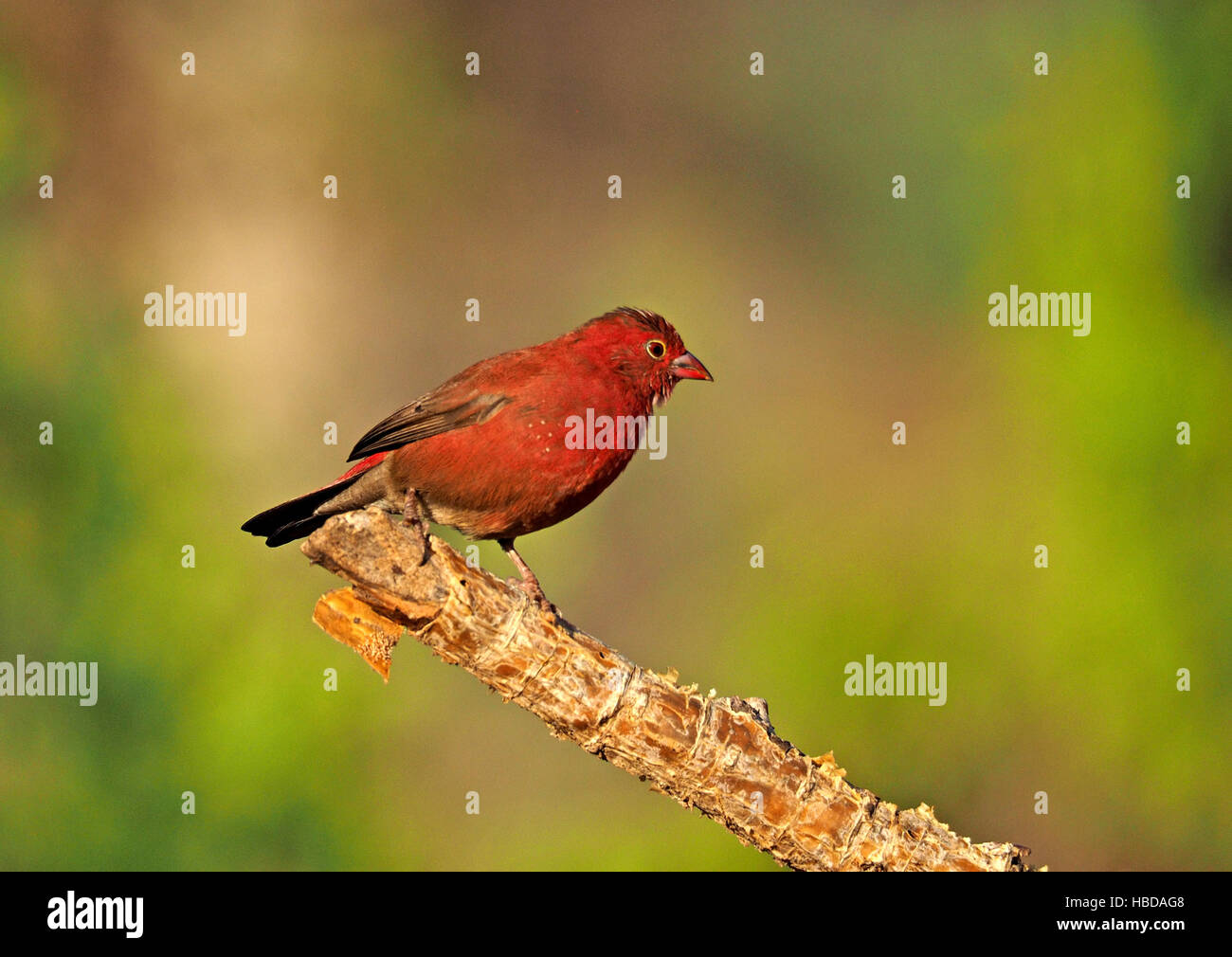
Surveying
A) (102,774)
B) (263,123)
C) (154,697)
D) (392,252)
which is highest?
(263,123)

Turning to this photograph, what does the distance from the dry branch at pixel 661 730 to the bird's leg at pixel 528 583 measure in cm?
24

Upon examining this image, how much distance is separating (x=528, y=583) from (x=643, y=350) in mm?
1190

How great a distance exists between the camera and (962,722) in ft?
26.9

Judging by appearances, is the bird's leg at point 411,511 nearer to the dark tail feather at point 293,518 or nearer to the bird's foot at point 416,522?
the bird's foot at point 416,522

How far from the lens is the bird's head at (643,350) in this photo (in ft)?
17.1

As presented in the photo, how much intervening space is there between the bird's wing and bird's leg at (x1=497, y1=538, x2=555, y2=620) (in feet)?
2.14

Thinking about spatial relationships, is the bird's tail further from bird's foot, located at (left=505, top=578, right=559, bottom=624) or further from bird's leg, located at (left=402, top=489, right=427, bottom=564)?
bird's foot, located at (left=505, top=578, right=559, bottom=624)

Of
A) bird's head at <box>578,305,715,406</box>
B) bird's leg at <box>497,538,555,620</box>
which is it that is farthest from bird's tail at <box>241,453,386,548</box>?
bird's head at <box>578,305,715,406</box>

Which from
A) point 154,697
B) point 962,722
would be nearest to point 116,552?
point 154,697

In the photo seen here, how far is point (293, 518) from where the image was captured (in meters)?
5.05

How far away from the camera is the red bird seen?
4844 millimetres

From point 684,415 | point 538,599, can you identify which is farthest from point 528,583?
point 684,415

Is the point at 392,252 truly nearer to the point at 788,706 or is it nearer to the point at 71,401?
the point at 71,401

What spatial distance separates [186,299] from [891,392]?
6230 millimetres
